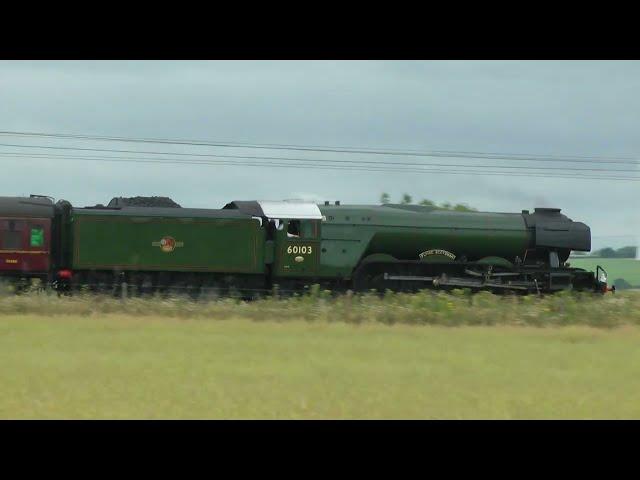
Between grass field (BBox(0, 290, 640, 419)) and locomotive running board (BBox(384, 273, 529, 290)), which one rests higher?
locomotive running board (BBox(384, 273, 529, 290))

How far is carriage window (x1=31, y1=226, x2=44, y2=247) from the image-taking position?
29109 mm

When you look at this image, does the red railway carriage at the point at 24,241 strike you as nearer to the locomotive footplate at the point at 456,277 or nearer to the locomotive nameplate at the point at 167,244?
the locomotive nameplate at the point at 167,244

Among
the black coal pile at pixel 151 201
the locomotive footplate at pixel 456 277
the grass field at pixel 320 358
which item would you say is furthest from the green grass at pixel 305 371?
the black coal pile at pixel 151 201

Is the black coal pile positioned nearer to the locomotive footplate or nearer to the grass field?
the locomotive footplate

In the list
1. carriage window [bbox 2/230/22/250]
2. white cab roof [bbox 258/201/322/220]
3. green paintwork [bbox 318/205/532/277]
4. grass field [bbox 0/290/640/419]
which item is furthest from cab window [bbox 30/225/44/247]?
green paintwork [bbox 318/205/532/277]

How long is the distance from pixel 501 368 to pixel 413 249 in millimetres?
15798

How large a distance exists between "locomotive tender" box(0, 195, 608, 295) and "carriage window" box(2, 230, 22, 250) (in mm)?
32

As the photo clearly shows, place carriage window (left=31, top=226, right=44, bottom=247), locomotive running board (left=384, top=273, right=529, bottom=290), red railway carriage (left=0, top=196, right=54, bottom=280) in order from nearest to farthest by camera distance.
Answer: red railway carriage (left=0, top=196, right=54, bottom=280)
carriage window (left=31, top=226, right=44, bottom=247)
locomotive running board (left=384, top=273, right=529, bottom=290)

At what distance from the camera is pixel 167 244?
96.9 ft

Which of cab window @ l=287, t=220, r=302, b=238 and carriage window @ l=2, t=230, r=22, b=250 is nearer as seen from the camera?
carriage window @ l=2, t=230, r=22, b=250

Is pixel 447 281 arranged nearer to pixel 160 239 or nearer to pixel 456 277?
pixel 456 277

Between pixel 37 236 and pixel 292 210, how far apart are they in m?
8.37

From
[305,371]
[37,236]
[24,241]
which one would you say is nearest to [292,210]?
[37,236]

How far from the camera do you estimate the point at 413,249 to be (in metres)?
30.9
